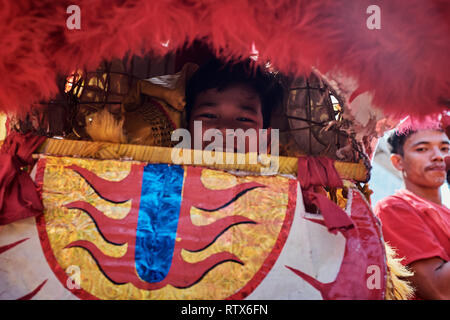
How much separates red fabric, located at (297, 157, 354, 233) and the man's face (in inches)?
39.7

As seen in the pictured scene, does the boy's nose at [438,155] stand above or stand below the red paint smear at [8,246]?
above

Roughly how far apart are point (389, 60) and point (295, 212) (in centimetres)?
53

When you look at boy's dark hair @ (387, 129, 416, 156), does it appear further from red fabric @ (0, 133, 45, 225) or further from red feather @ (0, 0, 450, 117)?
red fabric @ (0, 133, 45, 225)

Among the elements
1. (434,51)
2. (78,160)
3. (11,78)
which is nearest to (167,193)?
(78,160)

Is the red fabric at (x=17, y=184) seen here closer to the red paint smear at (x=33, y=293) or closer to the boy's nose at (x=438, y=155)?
the red paint smear at (x=33, y=293)

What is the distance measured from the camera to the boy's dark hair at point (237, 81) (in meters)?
1.54

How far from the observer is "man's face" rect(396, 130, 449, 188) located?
1.83 m

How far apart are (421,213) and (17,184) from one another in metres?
1.67

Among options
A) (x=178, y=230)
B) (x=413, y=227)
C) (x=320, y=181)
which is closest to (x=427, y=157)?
(x=413, y=227)

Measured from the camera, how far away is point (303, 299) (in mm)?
998

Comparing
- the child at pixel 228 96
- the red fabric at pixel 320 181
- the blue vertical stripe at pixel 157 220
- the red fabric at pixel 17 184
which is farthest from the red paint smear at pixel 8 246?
the red fabric at pixel 320 181

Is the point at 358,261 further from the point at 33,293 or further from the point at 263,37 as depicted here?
the point at 33,293

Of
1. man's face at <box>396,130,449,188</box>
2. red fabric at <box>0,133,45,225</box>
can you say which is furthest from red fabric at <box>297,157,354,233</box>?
man's face at <box>396,130,449,188</box>

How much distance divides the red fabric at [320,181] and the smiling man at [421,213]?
631mm
